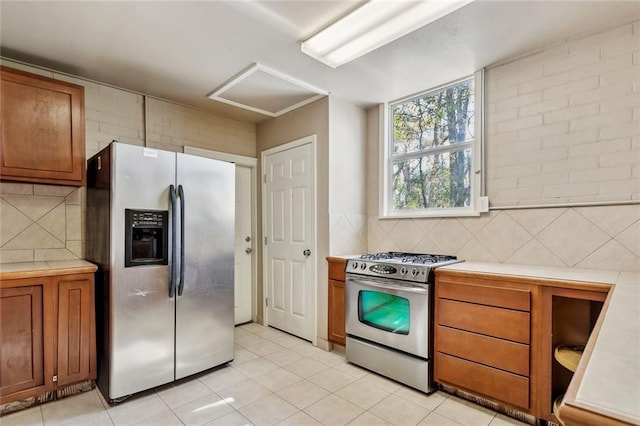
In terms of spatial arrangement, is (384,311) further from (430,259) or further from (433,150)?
(433,150)

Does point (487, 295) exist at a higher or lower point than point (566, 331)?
higher

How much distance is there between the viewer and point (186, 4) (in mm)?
1919

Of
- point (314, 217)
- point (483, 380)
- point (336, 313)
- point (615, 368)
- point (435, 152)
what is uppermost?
point (435, 152)

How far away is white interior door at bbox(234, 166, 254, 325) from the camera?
4012 millimetres

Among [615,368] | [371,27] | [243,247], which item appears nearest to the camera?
[615,368]

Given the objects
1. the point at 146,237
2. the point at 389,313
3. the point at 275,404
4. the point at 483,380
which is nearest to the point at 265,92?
the point at 146,237

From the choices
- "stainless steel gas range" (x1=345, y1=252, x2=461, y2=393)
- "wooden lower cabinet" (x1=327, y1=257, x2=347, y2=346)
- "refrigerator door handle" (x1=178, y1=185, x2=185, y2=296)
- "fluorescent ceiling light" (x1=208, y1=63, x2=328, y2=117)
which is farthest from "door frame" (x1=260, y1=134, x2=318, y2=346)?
"refrigerator door handle" (x1=178, y1=185, x2=185, y2=296)

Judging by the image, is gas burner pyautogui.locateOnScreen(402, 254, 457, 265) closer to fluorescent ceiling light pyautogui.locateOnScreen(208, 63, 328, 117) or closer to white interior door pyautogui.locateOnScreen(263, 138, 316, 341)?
white interior door pyautogui.locateOnScreen(263, 138, 316, 341)

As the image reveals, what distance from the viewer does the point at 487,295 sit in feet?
7.00

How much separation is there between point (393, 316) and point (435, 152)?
1.61 meters

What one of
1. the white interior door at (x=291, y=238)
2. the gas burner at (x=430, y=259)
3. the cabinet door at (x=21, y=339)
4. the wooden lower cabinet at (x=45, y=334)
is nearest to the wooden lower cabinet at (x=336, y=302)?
the white interior door at (x=291, y=238)

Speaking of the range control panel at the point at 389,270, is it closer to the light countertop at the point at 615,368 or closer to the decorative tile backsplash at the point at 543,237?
the decorative tile backsplash at the point at 543,237

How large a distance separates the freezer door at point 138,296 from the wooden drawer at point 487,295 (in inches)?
80.4

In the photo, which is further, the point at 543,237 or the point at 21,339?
the point at 543,237
